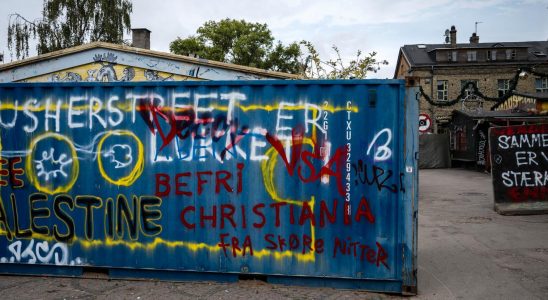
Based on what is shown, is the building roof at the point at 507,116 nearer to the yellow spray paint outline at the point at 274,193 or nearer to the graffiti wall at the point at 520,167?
the graffiti wall at the point at 520,167

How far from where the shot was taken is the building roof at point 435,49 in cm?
3947

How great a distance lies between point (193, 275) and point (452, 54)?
39781 millimetres

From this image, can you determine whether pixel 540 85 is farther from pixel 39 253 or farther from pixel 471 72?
pixel 39 253

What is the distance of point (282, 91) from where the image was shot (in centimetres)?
488

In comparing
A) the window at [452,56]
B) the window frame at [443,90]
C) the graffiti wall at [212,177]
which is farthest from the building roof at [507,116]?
the graffiti wall at [212,177]

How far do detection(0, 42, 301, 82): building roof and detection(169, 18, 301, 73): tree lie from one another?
113 ft

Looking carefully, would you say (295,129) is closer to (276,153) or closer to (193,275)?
(276,153)

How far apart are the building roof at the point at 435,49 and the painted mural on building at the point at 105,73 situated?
3255cm

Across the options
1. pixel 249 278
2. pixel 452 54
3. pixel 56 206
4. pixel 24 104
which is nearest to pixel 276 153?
pixel 249 278

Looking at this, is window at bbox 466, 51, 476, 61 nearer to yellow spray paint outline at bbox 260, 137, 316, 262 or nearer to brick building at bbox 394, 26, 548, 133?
brick building at bbox 394, 26, 548, 133

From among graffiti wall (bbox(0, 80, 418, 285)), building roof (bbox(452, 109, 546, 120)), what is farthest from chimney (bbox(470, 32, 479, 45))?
graffiti wall (bbox(0, 80, 418, 285))

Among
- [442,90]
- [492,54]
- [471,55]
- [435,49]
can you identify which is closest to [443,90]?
[442,90]

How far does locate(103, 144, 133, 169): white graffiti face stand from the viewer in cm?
509

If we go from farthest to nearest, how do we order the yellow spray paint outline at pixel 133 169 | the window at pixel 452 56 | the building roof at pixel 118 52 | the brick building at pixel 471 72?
1. the window at pixel 452 56
2. the brick building at pixel 471 72
3. the building roof at pixel 118 52
4. the yellow spray paint outline at pixel 133 169
